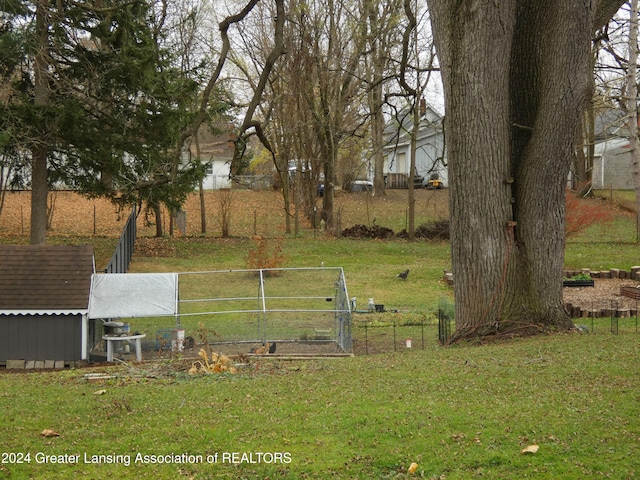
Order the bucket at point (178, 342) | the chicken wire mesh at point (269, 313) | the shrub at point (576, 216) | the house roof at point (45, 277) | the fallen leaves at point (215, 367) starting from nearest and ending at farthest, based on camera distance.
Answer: the fallen leaves at point (215, 367) < the bucket at point (178, 342) < the house roof at point (45, 277) < the chicken wire mesh at point (269, 313) < the shrub at point (576, 216)

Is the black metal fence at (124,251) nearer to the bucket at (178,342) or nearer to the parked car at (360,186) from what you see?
the bucket at (178,342)

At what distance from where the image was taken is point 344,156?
2105 inches

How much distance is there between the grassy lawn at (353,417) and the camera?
20.6ft

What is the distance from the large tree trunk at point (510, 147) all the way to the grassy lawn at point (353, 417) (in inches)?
34.3

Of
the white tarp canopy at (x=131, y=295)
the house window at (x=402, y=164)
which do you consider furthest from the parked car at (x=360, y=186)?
the white tarp canopy at (x=131, y=295)

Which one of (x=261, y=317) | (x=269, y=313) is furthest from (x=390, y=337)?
(x=269, y=313)

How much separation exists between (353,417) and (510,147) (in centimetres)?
659

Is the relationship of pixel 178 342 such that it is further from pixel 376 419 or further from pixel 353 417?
pixel 376 419

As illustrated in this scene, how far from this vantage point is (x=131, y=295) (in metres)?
17.3

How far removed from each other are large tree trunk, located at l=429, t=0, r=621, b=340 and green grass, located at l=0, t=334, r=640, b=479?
141cm

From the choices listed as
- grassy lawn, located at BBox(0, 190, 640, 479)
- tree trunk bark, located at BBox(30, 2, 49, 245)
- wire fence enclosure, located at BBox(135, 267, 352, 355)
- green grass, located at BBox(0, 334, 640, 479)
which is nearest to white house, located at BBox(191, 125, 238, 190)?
tree trunk bark, located at BBox(30, 2, 49, 245)

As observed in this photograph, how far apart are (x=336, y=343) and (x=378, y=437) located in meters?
10.7

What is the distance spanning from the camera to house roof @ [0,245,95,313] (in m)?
16.8

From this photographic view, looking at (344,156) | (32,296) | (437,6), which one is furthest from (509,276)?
(344,156)
